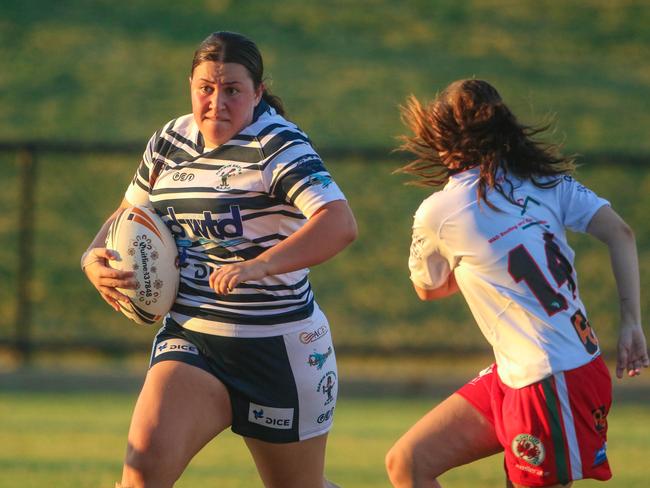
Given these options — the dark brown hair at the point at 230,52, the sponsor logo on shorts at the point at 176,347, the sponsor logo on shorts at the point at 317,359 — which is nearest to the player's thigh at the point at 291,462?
the sponsor logo on shorts at the point at 317,359

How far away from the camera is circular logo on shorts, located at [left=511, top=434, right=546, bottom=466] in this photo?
176 inches

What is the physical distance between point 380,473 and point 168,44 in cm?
1432

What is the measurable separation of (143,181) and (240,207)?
56 cm

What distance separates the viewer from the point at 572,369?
14.7 feet

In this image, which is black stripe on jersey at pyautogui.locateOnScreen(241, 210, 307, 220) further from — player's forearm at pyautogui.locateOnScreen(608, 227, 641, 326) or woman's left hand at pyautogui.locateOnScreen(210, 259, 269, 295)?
player's forearm at pyautogui.locateOnScreen(608, 227, 641, 326)

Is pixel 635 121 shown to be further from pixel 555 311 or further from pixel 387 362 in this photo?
pixel 555 311

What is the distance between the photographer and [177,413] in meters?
4.67

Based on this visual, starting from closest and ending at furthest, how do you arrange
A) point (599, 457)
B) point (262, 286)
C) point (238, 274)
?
1. point (238, 274)
2. point (599, 457)
3. point (262, 286)

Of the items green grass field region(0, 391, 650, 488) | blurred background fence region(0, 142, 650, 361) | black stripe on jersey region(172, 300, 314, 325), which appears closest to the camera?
black stripe on jersey region(172, 300, 314, 325)

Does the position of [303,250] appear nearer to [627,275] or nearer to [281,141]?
[281,141]

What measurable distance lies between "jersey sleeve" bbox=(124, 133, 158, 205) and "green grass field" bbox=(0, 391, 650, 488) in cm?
248

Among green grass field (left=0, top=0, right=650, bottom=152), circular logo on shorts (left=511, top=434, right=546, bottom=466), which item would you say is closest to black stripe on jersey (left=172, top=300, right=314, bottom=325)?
circular logo on shorts (left=511, top=434, right=546, bottom=466)

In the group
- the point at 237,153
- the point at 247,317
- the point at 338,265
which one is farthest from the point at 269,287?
the point at 338,265

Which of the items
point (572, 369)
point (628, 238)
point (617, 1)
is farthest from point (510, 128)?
point (617, 1)
